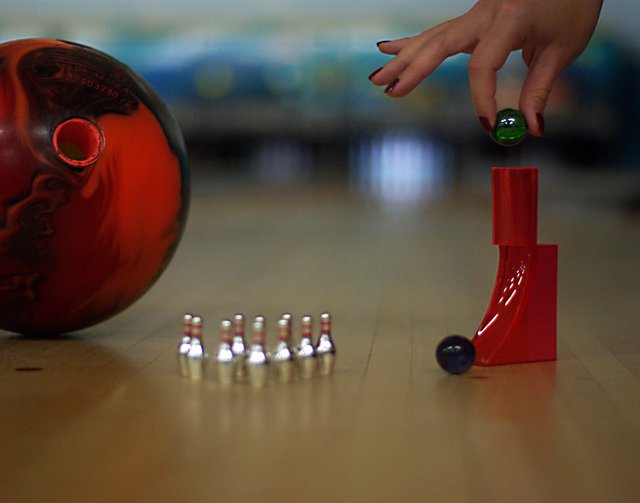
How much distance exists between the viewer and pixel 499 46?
1695 millimetres

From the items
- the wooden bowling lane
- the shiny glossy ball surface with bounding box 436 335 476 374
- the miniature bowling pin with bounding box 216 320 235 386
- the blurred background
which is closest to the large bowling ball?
the wooden bowling lane

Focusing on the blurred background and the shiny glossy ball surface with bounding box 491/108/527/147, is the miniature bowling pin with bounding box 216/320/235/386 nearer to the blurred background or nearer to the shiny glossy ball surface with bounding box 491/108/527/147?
the shiny glossy ball surface with bounding box 491/108/527/147

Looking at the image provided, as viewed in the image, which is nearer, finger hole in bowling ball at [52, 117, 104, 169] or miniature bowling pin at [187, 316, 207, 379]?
miniature bowling pin at [187, 316, 207, 379]

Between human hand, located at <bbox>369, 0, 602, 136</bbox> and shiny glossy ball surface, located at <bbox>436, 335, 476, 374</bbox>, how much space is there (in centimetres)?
35

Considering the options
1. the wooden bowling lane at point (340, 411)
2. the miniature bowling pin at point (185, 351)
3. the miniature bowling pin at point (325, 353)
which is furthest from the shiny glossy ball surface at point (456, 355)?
the miniature bowling pin at point (185, 351)

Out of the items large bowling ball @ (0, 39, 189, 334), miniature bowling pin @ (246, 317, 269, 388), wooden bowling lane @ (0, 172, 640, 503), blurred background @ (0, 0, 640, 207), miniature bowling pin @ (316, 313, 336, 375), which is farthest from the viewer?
blurred background @ (0, 0, 640, 207)

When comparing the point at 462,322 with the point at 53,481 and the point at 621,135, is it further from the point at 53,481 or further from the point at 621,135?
the point at 621,135

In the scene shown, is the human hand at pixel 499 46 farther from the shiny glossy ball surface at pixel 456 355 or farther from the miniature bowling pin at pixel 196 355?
the miniature bowling pin at pixel 196 355

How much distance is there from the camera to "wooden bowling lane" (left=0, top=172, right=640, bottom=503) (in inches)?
45.7

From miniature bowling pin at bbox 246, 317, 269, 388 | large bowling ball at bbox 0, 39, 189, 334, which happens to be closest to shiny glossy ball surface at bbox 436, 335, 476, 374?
miniature bowling pin at bbox 246, 317, 269, 388

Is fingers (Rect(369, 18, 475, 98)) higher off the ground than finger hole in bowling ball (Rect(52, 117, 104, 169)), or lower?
higher

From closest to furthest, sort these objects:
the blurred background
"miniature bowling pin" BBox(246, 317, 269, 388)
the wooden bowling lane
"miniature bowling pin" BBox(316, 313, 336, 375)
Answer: the wooden bowling lane
"miniature bowling pin" BBox(246, 317, 269, 388)
"miniature bowling pin" BBox(316, 313, 336, 375)
the blurred background

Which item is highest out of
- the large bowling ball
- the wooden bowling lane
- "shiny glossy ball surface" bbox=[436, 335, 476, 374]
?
the large bowling ball

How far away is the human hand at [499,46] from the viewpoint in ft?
5.57
